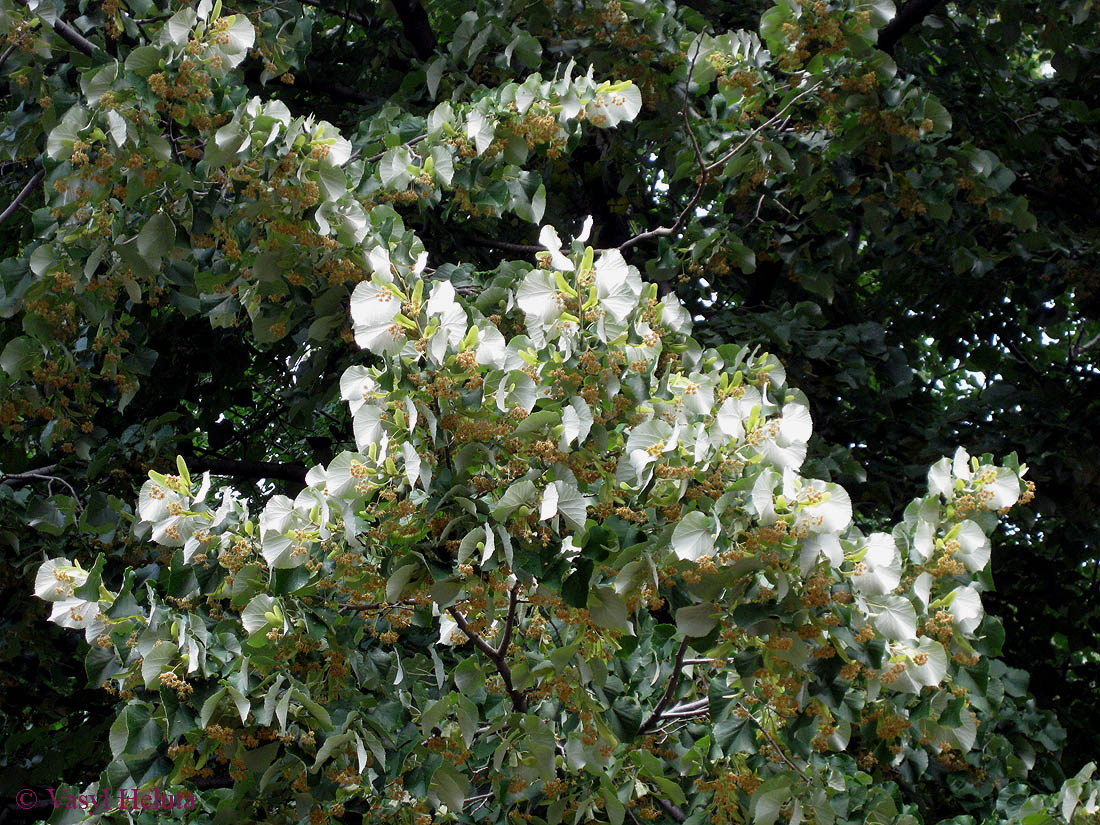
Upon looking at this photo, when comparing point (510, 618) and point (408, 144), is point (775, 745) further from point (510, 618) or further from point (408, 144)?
point (408, 144)

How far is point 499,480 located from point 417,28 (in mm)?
3053

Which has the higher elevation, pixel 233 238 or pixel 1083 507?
pixel 233 238

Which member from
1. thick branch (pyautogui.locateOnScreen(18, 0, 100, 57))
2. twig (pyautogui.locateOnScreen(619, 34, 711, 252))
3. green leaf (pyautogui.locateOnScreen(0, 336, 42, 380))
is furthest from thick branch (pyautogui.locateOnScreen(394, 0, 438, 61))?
green leaf (pyautogui.locateOnScreen(0, 336, 42, 380))

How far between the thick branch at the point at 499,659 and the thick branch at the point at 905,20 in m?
3.13

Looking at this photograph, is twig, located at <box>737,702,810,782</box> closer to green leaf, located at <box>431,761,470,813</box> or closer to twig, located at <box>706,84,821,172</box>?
green leaf, located at <box>431,761,470,813</box>

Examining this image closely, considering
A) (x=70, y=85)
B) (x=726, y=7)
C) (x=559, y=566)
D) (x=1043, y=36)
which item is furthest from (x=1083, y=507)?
(x=70, y=85)

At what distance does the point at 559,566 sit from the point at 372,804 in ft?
2.92

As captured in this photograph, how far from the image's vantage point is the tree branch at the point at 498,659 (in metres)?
2.61

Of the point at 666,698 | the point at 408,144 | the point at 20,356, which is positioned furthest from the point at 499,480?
the point at 20,356

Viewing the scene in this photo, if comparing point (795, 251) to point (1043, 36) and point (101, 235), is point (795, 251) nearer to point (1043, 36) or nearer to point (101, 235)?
point (1043, 36)

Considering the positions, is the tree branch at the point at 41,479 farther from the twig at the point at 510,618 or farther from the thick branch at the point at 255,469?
the twig at the point at 510,618

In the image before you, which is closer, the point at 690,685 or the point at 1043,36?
the point at 690,685

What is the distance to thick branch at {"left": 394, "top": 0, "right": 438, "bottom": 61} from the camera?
4.70m

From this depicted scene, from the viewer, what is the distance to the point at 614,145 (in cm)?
467
